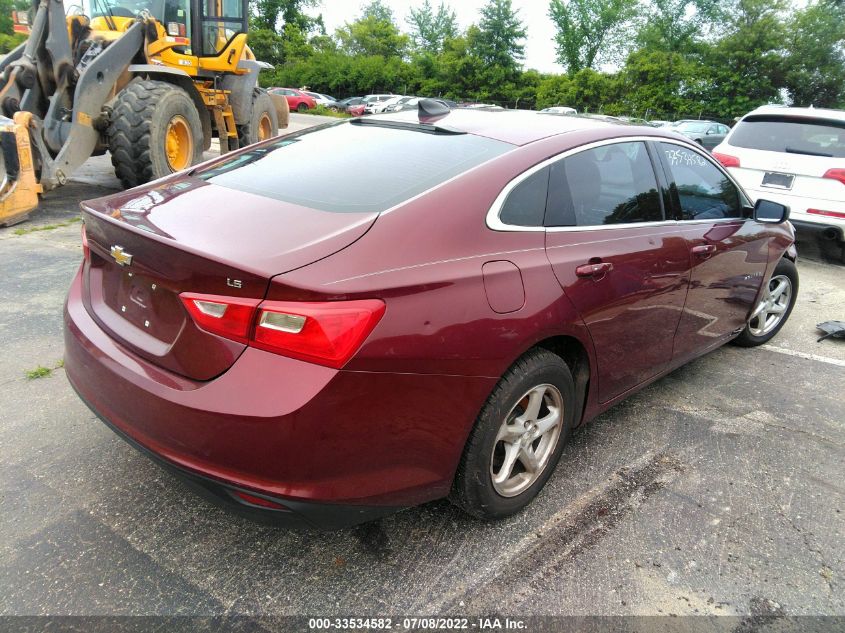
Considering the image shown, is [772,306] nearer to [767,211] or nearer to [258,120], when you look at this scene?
[767,211]

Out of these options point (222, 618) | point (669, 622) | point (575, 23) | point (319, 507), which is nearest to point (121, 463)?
point (222, 618)

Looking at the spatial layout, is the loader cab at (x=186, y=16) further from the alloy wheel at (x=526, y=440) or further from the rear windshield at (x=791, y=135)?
the alloy wheel at (x=526, y=440)

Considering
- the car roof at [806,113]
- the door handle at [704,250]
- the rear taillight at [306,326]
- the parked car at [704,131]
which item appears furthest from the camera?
the parked car at [704,131]

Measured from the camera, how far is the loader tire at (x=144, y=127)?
727cm

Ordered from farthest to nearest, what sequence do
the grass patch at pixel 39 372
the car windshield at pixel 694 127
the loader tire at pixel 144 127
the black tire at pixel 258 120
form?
the car windshield at pixel 694 127 → the black tire at pixel 258 120 → the loader tire at pixel 144 127 → the grass patch at pixel 39 372

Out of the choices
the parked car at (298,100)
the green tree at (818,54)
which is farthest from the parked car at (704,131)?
the parked car at (298,100)

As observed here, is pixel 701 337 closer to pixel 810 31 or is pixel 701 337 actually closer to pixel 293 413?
pixel 293 413

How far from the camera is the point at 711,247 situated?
3525mm

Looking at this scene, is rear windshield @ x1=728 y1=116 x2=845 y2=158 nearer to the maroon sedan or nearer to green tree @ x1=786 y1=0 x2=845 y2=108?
the maroon sedan

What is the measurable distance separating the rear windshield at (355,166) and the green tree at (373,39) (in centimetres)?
6672

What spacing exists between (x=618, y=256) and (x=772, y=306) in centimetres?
270

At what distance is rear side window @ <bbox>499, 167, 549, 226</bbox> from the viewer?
2431 mm

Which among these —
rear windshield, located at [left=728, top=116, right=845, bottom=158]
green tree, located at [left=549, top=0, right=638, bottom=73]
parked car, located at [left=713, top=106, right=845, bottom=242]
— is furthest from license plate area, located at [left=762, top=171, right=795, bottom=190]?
green tree, located at [left=549, top=0, right=638, bottom=73]

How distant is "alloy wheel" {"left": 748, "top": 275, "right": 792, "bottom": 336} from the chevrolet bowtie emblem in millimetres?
4105
